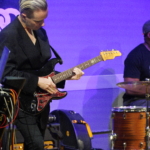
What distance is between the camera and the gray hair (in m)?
3.11

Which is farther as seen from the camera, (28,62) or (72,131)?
(72,131)

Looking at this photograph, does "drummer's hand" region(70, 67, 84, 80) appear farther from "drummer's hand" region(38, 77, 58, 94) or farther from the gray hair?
the gray hair

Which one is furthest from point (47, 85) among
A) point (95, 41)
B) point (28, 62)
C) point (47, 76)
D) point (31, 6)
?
point (95, 41)

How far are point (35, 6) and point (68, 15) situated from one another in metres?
1.74

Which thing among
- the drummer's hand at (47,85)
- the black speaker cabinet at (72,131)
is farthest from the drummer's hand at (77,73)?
the black speaker cabinet at (72,131)

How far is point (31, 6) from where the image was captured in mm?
3107

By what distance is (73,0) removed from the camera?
488cm

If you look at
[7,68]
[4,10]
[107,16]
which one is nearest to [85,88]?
[107,16]

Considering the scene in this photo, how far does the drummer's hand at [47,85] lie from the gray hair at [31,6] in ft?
1.82

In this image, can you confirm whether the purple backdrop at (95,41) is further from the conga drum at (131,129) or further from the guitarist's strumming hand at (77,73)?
the guitarist's strumming hand at (77,73)

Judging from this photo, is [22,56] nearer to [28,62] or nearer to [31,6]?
[28,62]

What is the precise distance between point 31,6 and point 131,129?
1.84m

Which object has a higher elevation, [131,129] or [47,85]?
[47,85]

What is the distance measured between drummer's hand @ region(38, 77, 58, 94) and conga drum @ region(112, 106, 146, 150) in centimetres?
117
